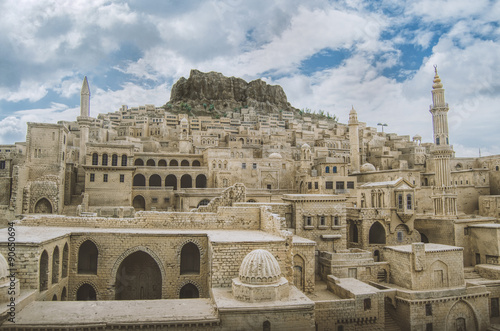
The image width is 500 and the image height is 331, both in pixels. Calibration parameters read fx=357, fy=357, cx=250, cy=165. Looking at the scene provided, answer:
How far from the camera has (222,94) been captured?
9575 centimetres

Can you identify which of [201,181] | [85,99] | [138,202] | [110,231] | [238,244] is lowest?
[238,244]

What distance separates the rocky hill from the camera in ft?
303

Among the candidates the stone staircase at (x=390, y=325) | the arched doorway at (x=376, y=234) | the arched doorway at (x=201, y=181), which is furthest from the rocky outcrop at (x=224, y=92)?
the stone staircase at (x=390, y=325)

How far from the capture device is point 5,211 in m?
26.6

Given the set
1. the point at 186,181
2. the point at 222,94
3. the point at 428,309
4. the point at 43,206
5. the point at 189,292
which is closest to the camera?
the point at 189,292

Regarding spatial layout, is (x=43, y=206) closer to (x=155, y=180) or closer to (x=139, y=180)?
(x=139, y=180)

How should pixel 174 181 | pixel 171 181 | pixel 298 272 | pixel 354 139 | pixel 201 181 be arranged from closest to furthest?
pixel 298 272 → pixel 201 181 → pixel 174 181 → pixel 171 181 → pixel 354 139

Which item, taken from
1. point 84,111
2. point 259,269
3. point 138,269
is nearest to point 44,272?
point 138,269

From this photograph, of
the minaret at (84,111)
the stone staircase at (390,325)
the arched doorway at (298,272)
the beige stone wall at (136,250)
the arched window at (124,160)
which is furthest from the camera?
the minaret at (84,111)

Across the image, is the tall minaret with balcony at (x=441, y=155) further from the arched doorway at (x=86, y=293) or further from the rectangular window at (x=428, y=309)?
the arched doorway at (x=86, y=293)

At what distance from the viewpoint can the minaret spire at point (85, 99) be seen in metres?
35.8

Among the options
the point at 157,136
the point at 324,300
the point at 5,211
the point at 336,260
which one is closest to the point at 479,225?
the point at 336,260

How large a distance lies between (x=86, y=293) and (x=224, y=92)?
82901mm

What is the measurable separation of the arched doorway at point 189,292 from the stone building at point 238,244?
0.18 feet
